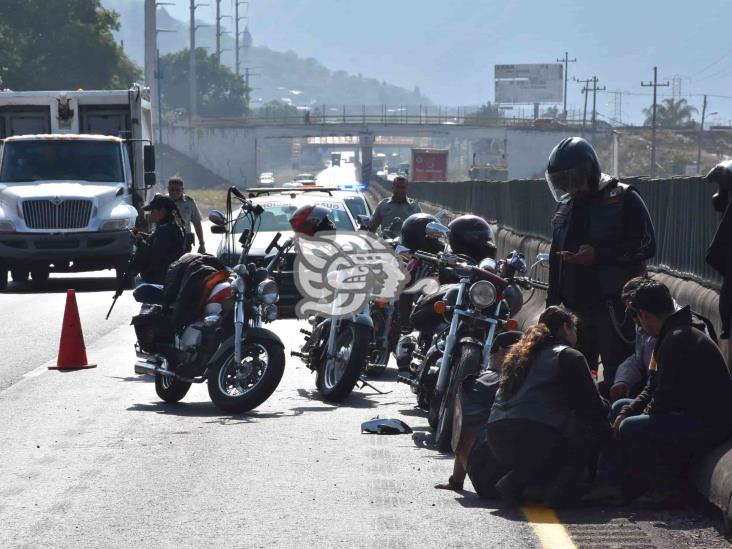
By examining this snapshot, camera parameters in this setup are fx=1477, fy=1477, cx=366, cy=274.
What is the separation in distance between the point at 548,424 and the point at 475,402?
0.89 meters

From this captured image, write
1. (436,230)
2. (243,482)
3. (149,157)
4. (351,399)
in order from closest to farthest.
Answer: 1. (243,482)
2. (436,230)
3. (351,399)
4. (149,157)

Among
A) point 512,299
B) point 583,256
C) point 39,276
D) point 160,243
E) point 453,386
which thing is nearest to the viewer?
point 453,386

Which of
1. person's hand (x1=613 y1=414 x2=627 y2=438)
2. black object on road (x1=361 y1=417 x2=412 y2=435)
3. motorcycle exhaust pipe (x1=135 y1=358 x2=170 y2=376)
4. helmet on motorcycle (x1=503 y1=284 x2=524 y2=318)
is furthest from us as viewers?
motorcycle exhaust pipe (x1=135 y1=358 x2=170 y2=376)

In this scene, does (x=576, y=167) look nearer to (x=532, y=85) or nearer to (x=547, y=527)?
(x=547, y=527)

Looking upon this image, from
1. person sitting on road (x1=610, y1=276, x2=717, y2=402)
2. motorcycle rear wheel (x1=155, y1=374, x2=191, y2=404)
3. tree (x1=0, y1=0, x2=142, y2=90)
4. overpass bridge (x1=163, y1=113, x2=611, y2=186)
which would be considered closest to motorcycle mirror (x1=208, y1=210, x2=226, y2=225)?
motorcycle rear wheel (x1=155, y1=374, x2=191, y2=404)

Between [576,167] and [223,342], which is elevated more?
[576,167]

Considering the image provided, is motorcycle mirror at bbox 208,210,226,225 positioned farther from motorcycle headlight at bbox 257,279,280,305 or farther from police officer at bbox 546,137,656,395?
police officer at bbox 546,137,656,395

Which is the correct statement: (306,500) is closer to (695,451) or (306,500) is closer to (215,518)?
(215,518)

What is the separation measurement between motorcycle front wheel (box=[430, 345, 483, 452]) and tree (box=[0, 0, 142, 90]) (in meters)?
91.8

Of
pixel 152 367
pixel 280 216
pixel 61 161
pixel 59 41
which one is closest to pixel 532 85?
pixel 59 41

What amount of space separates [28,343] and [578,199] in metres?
8.73

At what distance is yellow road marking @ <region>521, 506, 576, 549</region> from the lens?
22.1 ft

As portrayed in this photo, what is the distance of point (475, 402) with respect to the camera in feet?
27.5

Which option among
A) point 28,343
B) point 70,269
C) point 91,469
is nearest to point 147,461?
point 91,469
